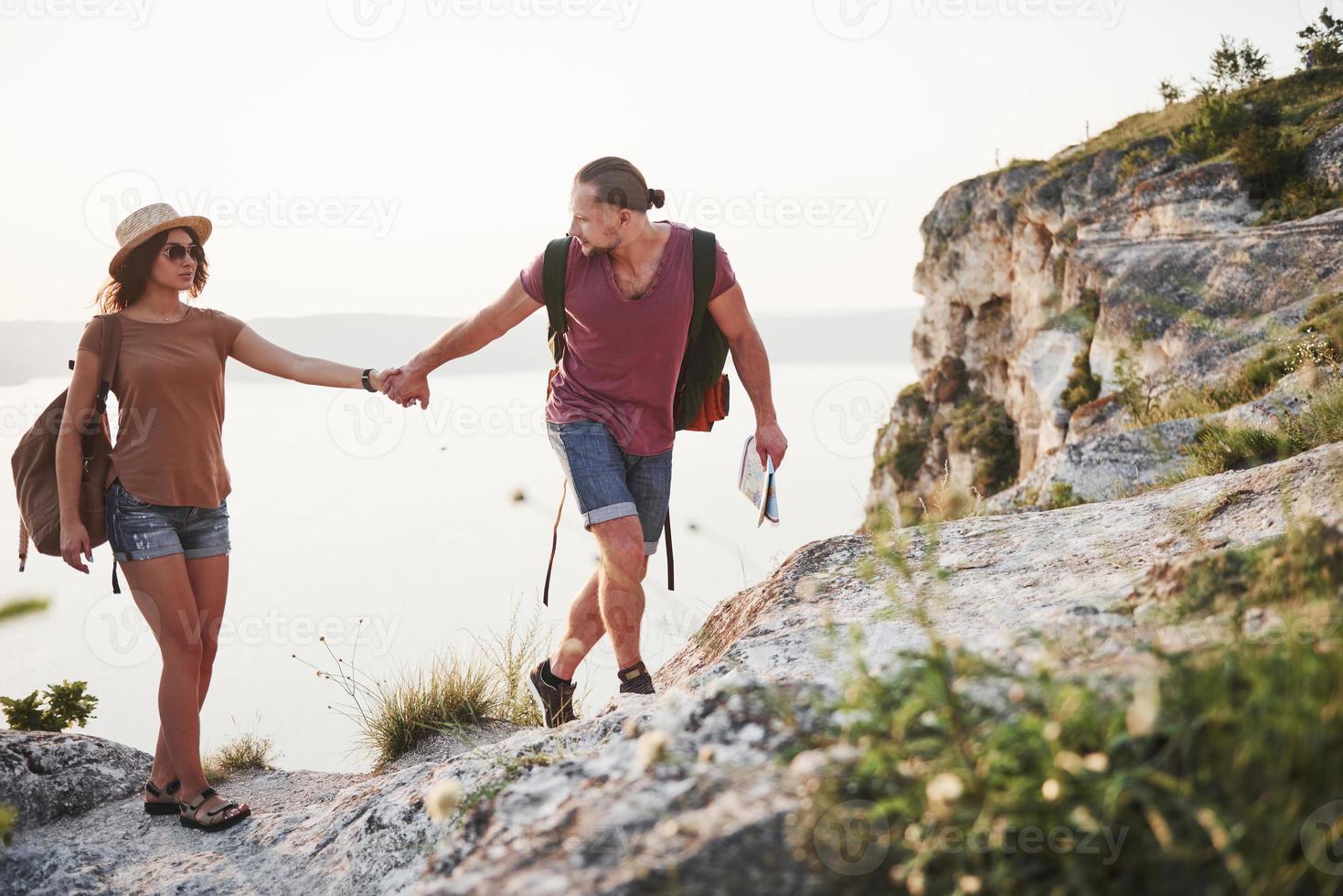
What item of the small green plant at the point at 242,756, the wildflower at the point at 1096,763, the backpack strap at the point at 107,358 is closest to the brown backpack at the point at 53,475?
the backpack strap at the point at 107,358

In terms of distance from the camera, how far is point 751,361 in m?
4.29

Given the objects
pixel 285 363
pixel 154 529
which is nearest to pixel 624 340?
pixel 285 363

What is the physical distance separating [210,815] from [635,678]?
1976mm

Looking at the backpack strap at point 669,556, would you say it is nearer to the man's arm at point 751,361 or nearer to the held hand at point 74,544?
the man's arm at point 751,361

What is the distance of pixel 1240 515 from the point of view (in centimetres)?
348

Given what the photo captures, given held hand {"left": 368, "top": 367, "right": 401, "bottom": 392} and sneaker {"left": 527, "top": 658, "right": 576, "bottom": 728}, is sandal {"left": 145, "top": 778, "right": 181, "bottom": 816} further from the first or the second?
held hand {"left": 368, "top": 367, "right": 401, "bottom": 392}

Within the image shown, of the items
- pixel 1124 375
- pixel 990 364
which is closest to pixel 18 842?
pixel 1124 375

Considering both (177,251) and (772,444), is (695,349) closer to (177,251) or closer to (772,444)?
(772,444)

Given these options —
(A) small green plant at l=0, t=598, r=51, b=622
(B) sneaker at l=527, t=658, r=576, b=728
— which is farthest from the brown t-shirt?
(A) small green plant at l=0, t=598, r=51, b=622

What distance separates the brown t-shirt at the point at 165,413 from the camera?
3.89 meters

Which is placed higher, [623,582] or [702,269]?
[702,269]

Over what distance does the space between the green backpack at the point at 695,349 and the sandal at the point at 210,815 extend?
1.65 metres

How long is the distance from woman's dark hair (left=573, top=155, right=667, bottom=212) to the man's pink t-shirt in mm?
247

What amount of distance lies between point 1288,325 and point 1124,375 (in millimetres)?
4650
